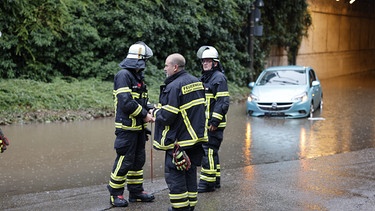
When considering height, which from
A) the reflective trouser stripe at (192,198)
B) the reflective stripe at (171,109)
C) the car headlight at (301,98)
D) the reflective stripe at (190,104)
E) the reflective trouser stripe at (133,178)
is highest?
the reflective stripe at (190,104)

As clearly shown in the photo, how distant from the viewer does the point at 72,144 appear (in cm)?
1166

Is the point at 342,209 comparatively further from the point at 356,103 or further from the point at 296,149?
the point at 356,103

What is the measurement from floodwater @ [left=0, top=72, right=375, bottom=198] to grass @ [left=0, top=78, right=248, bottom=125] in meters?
0.47

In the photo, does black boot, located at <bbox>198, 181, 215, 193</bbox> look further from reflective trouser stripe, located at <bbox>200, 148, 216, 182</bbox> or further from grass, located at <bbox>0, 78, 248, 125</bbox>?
grass, located at <bbox>0, 78, 248, 125</bbox>

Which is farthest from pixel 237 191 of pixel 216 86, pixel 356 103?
pixel 356 103

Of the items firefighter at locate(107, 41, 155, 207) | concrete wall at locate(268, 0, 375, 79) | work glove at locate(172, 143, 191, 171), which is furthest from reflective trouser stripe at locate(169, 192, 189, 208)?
concrete wall at locate(268, 0, 375, 79)

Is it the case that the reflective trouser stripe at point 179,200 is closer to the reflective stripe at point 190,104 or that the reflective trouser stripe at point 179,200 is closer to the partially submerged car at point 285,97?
the reflective stripe at point 190,104

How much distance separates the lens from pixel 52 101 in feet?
48.9

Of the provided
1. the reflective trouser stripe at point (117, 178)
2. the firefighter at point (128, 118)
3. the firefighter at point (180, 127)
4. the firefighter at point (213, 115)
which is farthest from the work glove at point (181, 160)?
the firefighter at point (213, 115)

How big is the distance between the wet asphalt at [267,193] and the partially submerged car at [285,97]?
6291mm

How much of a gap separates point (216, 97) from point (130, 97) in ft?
4.79

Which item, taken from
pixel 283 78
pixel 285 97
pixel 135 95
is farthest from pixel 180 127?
pixel 283 78

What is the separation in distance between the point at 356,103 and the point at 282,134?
7073 millimetres

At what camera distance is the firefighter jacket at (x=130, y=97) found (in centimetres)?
680
